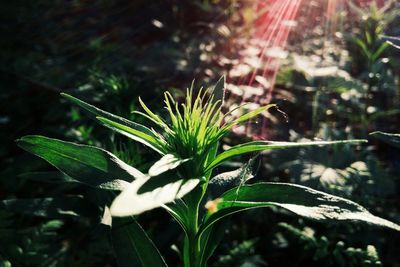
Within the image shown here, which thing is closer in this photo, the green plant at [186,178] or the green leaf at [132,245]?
the green plant at [186,178]

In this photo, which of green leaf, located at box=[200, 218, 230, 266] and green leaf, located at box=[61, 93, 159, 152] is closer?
green leaf, located at box=[61, 93, 159, 152]

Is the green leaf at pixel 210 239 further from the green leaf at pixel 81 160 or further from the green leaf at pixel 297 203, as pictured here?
the green leaf at pixel 81 160

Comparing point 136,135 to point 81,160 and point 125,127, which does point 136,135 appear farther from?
point 81,160

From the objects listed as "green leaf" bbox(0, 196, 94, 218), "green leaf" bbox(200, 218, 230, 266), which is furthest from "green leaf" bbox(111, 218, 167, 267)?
"green leaf" bbox(0, 196, 94, 218)

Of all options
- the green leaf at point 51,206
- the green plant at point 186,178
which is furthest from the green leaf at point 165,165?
the green leaf at point 51,206

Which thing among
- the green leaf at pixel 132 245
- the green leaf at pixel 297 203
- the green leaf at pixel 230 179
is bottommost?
the green leaf at pixel 132 245

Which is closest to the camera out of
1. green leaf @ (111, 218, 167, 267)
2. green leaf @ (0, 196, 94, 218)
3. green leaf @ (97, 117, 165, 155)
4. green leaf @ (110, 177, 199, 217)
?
green leaf @ (110, 177, 199, 217)

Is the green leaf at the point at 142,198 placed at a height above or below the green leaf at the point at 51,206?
above

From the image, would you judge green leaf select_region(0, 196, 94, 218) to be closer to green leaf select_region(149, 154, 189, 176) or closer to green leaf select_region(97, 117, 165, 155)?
green leaf select_region(97, 117, 165, 155)

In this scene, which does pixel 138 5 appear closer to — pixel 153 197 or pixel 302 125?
pixel 302 125
